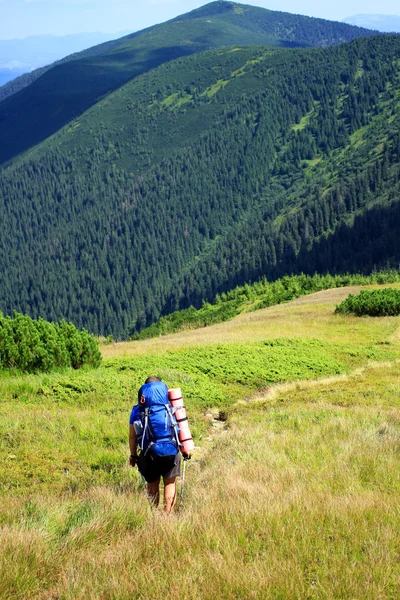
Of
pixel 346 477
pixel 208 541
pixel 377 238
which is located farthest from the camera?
pixel 377 238

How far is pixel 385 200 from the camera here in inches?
6964

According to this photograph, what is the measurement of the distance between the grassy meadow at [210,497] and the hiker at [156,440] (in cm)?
30

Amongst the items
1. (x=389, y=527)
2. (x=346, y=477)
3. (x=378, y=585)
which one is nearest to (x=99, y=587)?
(x=378, y=585)

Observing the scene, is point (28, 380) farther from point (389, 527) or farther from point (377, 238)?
point (377, 238)

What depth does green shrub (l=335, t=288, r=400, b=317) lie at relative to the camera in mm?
31984

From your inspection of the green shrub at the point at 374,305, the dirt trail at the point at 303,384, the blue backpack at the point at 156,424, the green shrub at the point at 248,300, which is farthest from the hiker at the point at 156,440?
the green shrub at the point at 248,300

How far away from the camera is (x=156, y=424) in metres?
7.21

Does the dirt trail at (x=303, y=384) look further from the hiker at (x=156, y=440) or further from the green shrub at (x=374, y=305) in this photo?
the green shrub at (x=374, y=305)

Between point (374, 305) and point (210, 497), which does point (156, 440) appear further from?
point (374, 305)

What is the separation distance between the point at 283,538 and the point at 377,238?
563 ft

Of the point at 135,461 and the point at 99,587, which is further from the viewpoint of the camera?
the point at 135,461

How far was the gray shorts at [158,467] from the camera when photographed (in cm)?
724

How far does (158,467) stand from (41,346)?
33.9 ft

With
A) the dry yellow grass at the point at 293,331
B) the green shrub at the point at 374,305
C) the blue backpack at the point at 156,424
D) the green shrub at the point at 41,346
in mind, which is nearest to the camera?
the blue backpack at the point at 156,424
